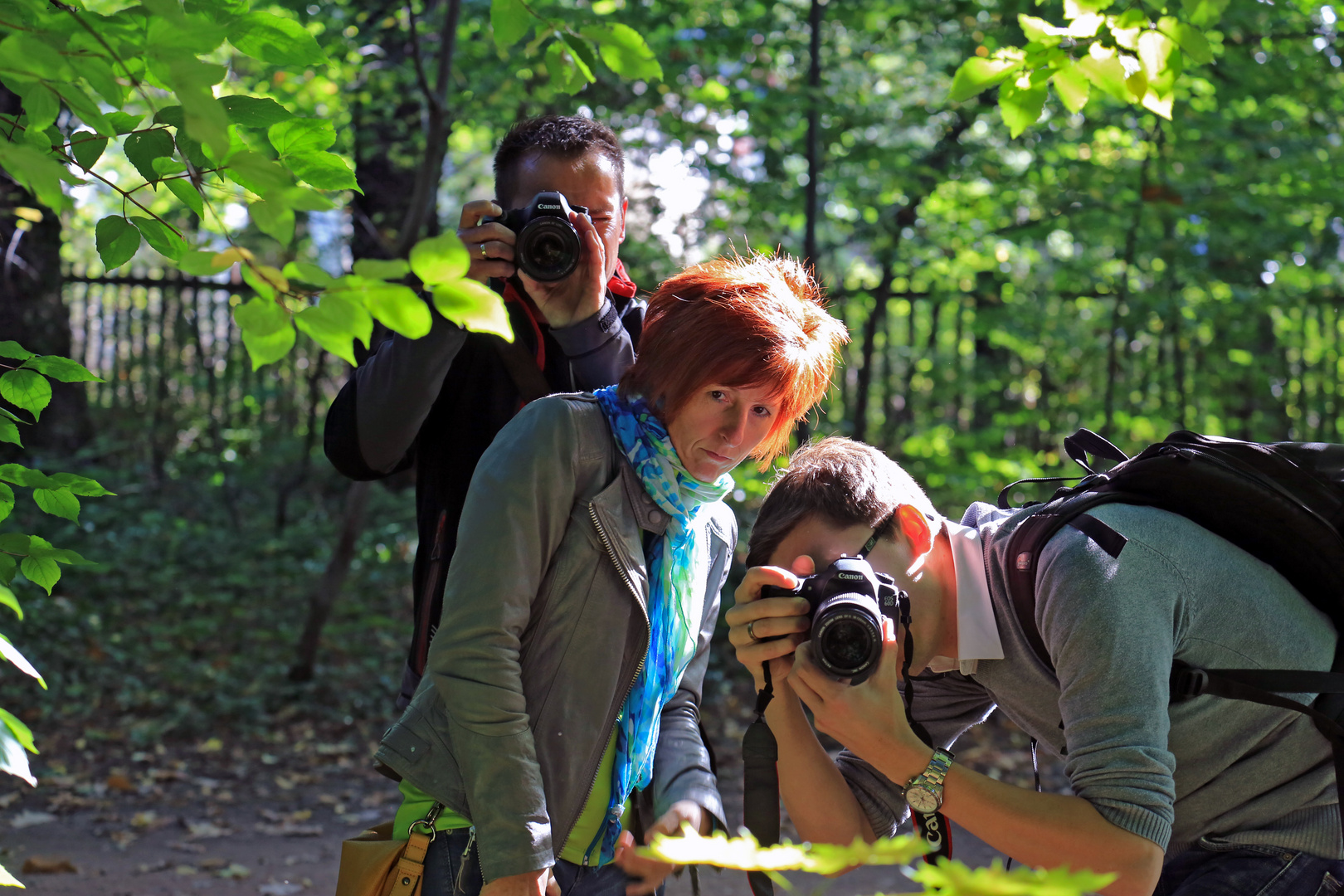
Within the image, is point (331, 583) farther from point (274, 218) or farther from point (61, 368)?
point (274, 218)

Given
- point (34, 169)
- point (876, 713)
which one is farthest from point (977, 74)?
point (34, 169)

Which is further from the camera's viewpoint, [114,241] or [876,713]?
[876,713]

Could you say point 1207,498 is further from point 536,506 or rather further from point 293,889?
point 293,889

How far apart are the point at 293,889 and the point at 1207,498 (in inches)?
139

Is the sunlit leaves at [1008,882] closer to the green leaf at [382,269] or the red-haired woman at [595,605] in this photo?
the green leaf at [382,269]

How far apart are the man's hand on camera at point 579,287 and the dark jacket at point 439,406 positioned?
0.08 feet

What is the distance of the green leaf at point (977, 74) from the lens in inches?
87.3

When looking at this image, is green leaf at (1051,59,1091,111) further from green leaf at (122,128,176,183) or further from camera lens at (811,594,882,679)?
green leaf at (122,128,176,183)

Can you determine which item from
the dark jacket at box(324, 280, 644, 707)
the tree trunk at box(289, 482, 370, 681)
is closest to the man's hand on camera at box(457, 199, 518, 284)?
the dark jacket at box(324, 280, 644, 707)

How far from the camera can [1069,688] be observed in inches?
63.9

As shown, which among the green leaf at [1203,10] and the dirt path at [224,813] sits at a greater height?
the green leaf at [1203,10]

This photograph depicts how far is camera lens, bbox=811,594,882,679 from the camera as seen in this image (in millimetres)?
1684

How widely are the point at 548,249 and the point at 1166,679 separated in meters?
1.26

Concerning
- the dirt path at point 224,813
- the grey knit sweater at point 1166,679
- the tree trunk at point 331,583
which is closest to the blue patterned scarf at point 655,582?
the grey knit sweater at point 1166,679
